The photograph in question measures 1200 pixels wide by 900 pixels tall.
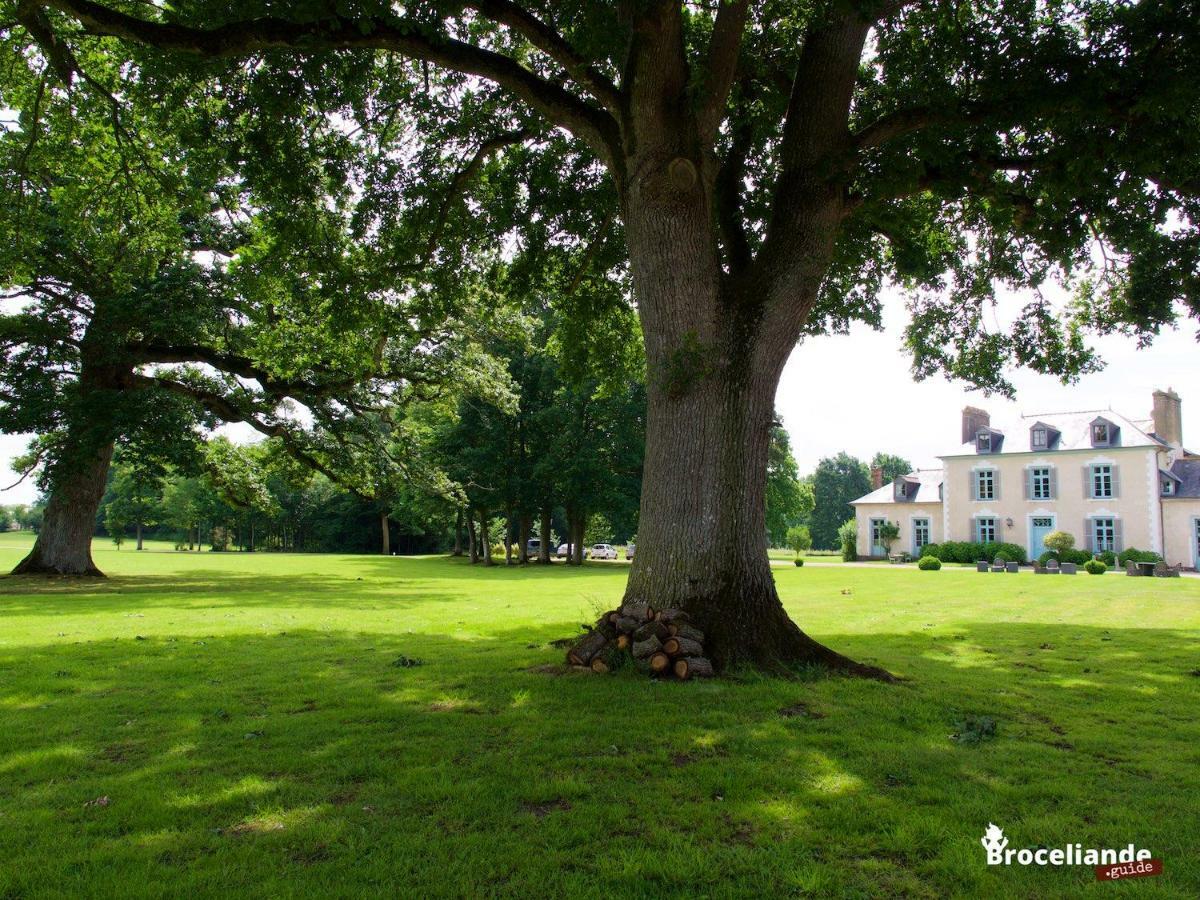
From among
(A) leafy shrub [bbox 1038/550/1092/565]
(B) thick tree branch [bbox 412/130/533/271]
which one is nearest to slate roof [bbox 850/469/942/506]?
(A) leafy shrub [bbox 1038/550/1092/565]

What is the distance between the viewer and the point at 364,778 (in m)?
4.57

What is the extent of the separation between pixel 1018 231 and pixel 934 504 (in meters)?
40.4

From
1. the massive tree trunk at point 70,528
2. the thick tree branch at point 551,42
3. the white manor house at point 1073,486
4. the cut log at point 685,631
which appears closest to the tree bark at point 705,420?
the cut log at point 685,631

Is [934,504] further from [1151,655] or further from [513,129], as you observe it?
[513,129]

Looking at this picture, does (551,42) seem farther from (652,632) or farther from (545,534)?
(545,534)

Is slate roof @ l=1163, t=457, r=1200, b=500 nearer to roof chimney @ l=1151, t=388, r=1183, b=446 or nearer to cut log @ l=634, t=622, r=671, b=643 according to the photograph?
roof chimney @ l=1151, t=388, r=1183, b=446

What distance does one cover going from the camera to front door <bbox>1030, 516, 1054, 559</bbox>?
1613 inches

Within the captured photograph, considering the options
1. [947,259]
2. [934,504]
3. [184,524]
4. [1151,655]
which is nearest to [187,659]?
[1151,655]

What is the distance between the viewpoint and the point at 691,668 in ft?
23.1

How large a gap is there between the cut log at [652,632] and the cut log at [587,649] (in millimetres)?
408

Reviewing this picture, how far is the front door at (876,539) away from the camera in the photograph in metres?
49.1

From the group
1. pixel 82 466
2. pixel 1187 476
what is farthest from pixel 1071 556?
pixel 82 466

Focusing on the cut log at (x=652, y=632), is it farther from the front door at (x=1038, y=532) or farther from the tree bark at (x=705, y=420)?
the front door at (x=1038, y=532)

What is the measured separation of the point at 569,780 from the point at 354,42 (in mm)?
7737
